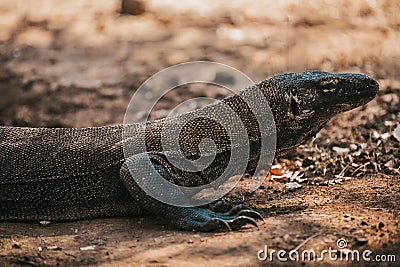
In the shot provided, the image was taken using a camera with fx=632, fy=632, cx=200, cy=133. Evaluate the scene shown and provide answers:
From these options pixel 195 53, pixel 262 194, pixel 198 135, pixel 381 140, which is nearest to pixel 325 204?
pixel 262 194

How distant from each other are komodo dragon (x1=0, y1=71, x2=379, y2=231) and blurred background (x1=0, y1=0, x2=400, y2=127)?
9.09ft

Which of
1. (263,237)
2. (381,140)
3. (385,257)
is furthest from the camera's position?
(381,140)

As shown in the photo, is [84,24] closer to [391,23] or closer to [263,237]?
[391,23]

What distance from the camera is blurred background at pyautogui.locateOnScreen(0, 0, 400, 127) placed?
8320mm

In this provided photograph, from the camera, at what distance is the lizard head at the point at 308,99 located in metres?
4.90

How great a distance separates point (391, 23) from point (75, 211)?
22.3 feet

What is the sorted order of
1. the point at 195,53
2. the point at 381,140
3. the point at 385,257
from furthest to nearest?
the point at 195,53 → the point at 381,140 → the point at 385,257

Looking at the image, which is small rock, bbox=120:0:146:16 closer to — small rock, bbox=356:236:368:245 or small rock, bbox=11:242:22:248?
small rock, bbox=11:242:22:248

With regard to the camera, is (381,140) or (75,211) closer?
(75,211)

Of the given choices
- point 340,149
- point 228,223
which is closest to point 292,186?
point 340,149

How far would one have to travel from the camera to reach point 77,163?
486cm

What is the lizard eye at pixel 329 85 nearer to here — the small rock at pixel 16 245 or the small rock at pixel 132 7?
the small rock at pixel 16 245

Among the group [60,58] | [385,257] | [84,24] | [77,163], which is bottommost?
[385,257]

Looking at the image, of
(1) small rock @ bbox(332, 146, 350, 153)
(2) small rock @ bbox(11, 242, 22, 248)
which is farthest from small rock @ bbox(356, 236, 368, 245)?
(1) small rock @ bbox(332, 146, 350, 153)
